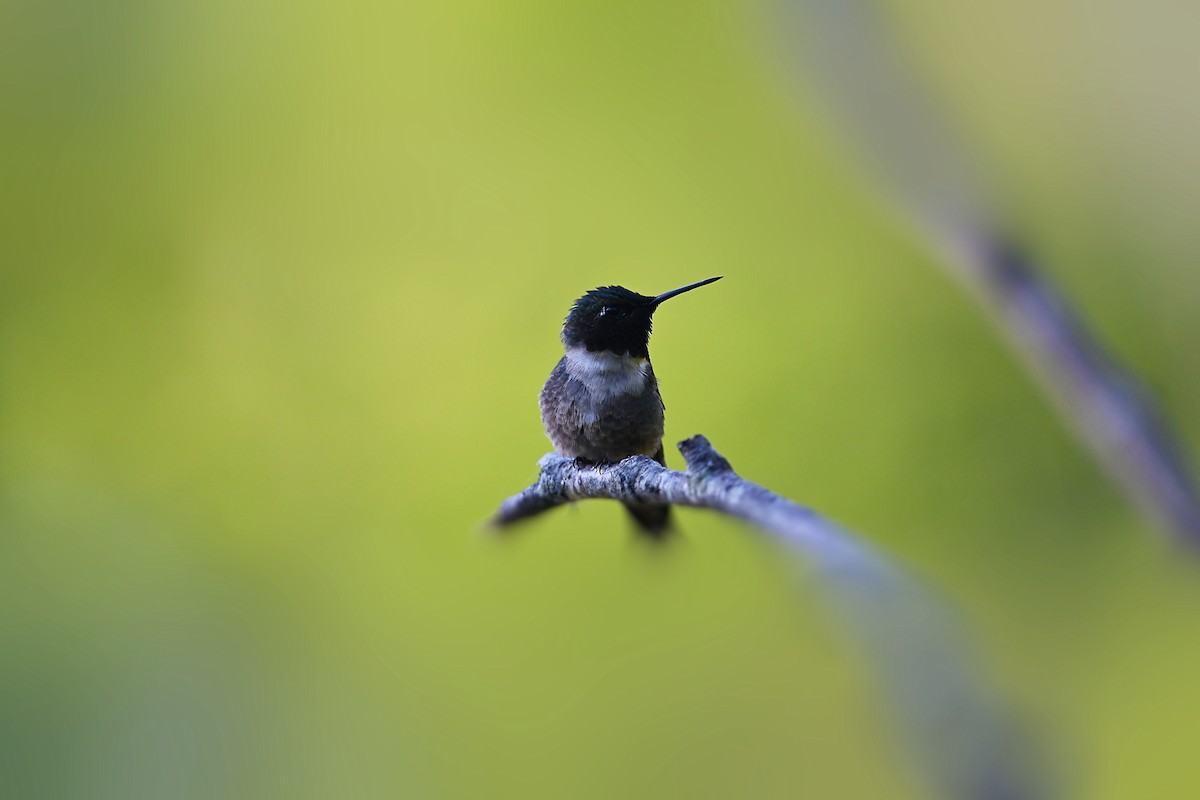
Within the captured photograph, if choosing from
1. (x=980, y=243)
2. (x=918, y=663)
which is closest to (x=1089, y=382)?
(x=980, y=243)

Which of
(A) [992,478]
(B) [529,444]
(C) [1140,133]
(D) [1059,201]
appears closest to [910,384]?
(A) [992,478]

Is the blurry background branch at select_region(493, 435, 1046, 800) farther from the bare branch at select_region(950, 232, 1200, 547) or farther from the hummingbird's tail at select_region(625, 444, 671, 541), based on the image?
the hummingbird's tail at select_region(625, 444, 671, 541)

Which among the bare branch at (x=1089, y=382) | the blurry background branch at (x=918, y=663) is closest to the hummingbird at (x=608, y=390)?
the bare branch at (x=1089, y=382)

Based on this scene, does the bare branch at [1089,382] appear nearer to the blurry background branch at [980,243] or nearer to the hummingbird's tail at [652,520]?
the blurry background branch at [980,243]

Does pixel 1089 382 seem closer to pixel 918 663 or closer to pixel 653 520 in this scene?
pixel 918 663

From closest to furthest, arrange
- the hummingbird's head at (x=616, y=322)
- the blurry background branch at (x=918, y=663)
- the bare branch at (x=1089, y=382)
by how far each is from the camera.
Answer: the blurry background branch at (x=918, y=663), the bare branch at (x=1089, y=382), the hummingbird's head at (x=616, y=322)

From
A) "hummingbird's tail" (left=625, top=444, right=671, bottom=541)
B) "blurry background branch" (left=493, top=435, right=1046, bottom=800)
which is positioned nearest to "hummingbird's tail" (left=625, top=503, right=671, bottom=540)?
"hummingbird's tail" (left=625, top=444, right=671, bottom=541)

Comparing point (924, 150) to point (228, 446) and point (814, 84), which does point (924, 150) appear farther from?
point (228, 446)
